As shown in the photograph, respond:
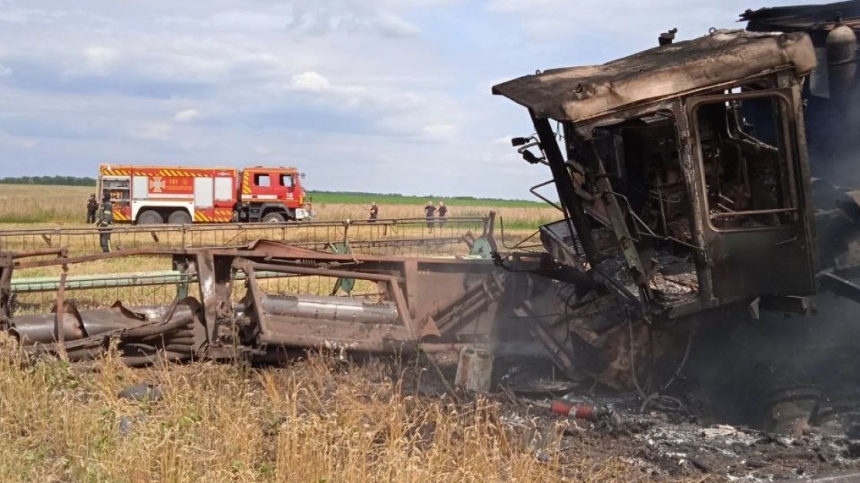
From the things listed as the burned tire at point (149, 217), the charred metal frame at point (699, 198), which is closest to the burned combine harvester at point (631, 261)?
the charred metal frame at point (699, 198)

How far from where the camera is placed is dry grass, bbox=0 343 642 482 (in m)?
4.48

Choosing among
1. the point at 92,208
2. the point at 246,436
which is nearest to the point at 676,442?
the point at 246,436

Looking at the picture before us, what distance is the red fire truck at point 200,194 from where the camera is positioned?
116ft

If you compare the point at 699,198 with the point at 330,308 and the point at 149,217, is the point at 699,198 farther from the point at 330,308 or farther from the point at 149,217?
the point at 149,217

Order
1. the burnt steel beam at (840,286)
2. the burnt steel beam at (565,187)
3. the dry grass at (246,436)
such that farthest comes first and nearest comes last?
the burnt steel beam at (565,187) → the burnt steel beam at (840,286) → the dry grass at (246,436)

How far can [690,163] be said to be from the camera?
577 cm

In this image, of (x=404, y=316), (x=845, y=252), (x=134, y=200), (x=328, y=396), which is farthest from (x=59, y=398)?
(x=134, y=200)

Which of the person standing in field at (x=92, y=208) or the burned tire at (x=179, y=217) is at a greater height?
the person standing in field at (x=92, y=208)

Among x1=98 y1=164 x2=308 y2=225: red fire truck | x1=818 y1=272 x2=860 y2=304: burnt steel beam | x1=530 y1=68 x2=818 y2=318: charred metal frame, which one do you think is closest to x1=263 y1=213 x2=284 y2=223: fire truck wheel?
x1=98 y1=164 x2=308 y2=225: red fire truck

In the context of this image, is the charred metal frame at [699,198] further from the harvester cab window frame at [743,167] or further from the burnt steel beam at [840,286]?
the burnt steel beam at [840,286]

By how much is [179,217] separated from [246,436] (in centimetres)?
3209

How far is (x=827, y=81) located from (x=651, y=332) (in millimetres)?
2538

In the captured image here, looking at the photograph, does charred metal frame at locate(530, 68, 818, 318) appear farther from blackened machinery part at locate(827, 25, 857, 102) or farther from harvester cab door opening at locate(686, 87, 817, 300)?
blackened machinery part at locate(827, 25, 857, 102)

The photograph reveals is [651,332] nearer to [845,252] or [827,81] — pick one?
[845,252]
